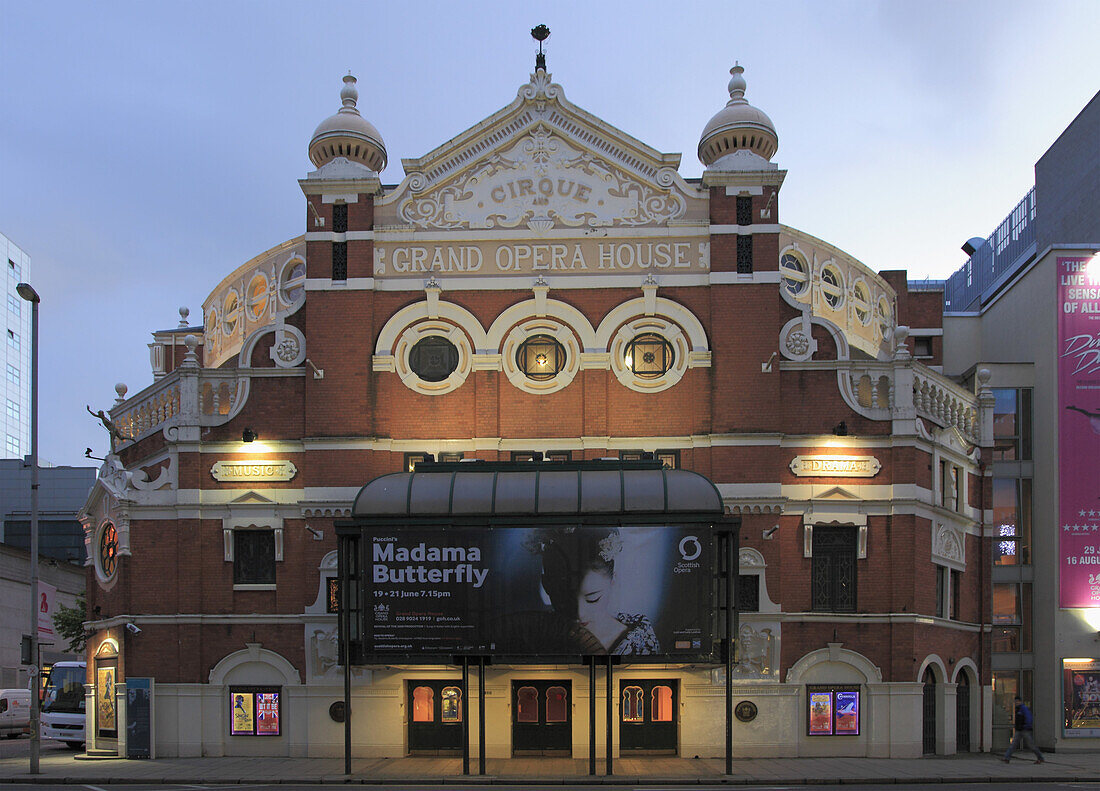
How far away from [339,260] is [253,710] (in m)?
12.3

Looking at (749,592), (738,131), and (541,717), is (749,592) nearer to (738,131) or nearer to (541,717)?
(541,717)

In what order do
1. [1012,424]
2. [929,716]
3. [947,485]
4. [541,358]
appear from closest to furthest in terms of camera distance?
[929,716]
[541,358]
[947,485]
[1012,424]

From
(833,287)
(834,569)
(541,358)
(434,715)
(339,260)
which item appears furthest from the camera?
(833,287)

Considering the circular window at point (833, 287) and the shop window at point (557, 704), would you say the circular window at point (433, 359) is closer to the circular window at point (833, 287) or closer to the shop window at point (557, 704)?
the shop window at point (557, 704)

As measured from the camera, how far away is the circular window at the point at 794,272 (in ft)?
113

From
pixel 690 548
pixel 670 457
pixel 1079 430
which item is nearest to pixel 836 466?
pixel 670 457

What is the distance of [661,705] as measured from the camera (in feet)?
90.2

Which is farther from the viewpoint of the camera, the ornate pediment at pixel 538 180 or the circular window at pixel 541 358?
the ornate pediment at pixel 538 180

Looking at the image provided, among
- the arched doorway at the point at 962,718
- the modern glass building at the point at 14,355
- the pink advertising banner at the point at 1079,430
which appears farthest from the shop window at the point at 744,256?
the modern glass building at the point at 14,355

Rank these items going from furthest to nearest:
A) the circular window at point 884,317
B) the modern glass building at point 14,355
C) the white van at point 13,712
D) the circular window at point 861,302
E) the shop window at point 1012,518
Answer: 1. the modern glass building at point 14,355
2. the white van at point 13,712
3. the circular window at point 884,317
4. the circular window at point 861,302
5. the shop window at point 1012,518

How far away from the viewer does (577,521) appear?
24.6m

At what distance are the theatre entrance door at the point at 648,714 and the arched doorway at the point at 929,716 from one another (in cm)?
686

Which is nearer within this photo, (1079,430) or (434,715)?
(434,715)

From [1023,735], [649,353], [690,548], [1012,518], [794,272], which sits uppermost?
[794,272]
